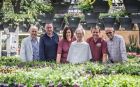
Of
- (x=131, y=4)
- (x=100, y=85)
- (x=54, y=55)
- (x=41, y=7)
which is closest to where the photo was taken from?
(x=100, y=85)

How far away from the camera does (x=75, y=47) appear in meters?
11.8

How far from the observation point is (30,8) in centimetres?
2008

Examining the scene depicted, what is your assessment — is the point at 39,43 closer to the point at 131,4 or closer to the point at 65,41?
the point at 65,41

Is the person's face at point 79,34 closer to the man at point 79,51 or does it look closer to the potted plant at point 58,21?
the man at point 79,51

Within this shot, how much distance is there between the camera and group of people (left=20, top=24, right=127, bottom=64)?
1189 cm

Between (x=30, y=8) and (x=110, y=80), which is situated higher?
(x=110, y=80)

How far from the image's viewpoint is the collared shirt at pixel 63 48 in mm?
12062

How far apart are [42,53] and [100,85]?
459 centimetres

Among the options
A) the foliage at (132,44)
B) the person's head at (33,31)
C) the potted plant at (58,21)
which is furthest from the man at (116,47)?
the foliage at (132,44)

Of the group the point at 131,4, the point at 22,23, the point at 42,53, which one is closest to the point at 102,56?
the point at 42,53

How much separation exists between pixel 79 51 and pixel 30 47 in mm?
1240

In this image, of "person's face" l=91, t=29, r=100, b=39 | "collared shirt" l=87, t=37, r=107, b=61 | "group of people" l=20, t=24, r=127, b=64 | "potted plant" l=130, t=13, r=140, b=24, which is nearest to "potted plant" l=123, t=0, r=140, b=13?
"potted plant" l=130, t=13, r=140, b=24

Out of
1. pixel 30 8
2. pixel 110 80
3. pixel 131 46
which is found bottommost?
pixel 131 46

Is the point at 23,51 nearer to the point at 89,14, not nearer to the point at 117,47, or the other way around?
the point at 117,47
